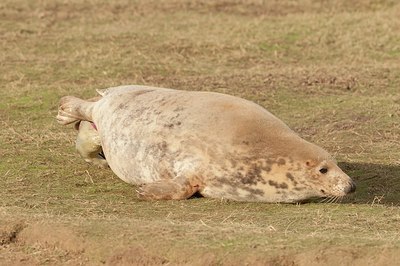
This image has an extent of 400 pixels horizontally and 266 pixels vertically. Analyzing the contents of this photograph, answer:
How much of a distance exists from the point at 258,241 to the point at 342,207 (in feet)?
5.58

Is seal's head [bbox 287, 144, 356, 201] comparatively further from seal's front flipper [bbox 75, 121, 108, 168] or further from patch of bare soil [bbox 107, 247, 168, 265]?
seal's front flipper [bbox 75, 121, 108, 168]

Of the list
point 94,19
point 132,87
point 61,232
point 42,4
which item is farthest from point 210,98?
point 42,4

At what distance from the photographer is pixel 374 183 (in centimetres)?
927

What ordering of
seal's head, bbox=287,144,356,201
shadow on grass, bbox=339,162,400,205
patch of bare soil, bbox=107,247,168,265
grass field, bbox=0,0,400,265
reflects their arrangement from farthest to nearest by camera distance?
shadow on grass, bbox=339,162,400,205 < seal's head, bbox=287,144,356,201 < grass field, bbox=0,0,400,265 < patch of bare soil, bbox=107,247,168,265

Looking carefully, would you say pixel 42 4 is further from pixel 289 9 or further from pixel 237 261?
pixel 237 261

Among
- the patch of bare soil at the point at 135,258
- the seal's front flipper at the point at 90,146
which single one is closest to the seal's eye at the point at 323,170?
the patch of bare soil at the point at 135,258

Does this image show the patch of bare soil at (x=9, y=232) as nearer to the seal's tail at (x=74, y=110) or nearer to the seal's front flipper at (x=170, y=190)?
the seal's front flipper at (x=170, y=190)

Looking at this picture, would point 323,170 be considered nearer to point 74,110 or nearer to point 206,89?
point 74,110

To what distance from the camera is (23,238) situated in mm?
7047

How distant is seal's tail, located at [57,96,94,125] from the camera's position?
9.81 m

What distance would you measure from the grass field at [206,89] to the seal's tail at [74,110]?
38 cm

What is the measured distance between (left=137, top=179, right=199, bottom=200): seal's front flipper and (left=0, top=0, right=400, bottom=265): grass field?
2.7 inches

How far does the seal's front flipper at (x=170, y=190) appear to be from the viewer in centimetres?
829

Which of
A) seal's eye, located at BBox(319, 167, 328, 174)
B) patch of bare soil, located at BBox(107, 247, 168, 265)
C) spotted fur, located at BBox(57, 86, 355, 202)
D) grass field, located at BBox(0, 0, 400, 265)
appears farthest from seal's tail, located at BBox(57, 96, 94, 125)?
patch of bare soil, located at BBox(107, 247, 168, 265)
